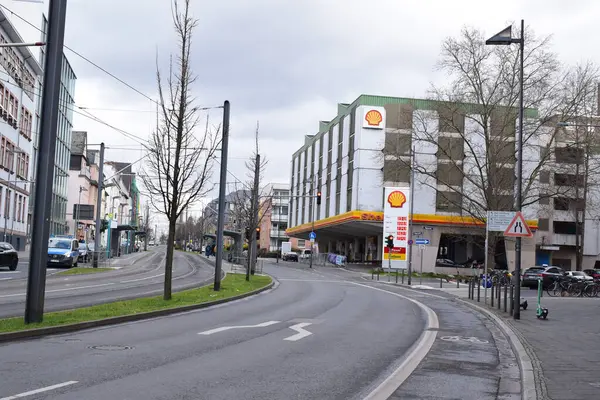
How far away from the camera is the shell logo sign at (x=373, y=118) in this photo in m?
68.4

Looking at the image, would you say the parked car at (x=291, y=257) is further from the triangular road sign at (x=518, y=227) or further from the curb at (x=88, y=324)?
the triangular road sign at (x=518, y=227)

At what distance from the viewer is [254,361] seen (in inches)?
415

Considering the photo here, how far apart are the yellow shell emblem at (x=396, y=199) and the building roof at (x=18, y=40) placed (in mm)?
31173

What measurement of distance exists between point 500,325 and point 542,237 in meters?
57.4

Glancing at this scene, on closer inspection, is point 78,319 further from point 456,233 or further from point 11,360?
point 456,233

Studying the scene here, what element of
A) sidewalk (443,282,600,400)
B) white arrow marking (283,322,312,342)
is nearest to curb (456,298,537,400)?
sidewalk (443,282,600,400)

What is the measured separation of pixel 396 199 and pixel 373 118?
13215mm

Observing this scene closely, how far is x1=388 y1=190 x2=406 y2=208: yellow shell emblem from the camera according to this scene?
57.3 metres

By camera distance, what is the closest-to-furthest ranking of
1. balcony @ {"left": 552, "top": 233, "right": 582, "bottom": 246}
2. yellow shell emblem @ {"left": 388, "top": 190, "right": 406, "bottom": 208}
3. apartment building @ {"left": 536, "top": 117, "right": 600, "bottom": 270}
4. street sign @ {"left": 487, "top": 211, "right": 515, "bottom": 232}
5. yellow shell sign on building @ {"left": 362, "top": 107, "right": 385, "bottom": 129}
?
street sign @ {"left": 487, "top": 211, "right": 515, "bottom": 232} < apartment building @ {"left": 536, "top": 117, "right": 600, "bottom": 270} < yellow shell emblem @ {"left": 388, "top": 190, "right": 406, "bottom": 208} < yellow shell sign on building @ {"left": 362, "top": 107, "right": 385, "bottom": 129} < balcony @ {"left": 552, "top": 233, "right": 582, "bottom": 246}

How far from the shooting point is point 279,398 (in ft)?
25.7

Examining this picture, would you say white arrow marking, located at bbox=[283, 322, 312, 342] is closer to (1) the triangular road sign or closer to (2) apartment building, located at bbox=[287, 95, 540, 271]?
(1) the triangular road sign

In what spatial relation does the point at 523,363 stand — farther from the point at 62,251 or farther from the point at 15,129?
the point at 15,129

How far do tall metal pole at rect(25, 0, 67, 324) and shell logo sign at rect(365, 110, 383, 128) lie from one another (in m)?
56.1

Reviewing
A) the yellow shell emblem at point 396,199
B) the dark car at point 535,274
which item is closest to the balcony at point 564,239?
the yellow shell emblem at point 396,199
